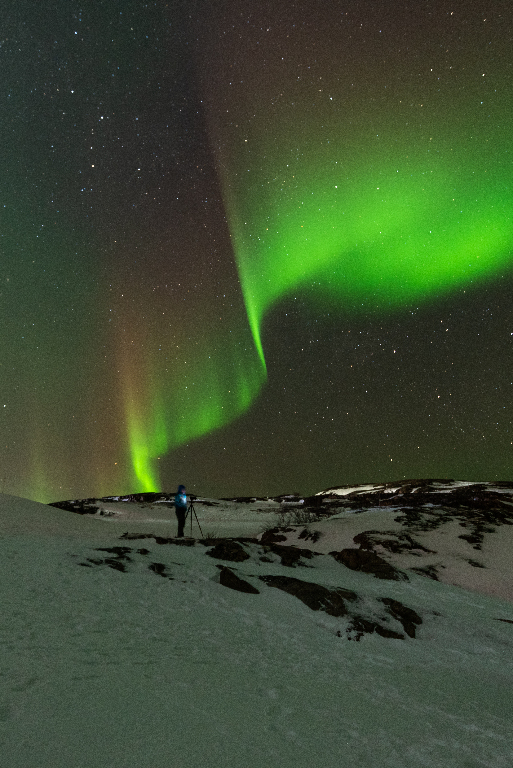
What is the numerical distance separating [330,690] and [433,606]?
5179 mm

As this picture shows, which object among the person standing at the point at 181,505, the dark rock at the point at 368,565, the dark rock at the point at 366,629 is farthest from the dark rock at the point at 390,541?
the dark rock at the point at 366,629

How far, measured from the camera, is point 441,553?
49.8ft

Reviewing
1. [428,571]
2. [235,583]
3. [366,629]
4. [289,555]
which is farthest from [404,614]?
[428,571]

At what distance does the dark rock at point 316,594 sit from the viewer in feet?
23.6

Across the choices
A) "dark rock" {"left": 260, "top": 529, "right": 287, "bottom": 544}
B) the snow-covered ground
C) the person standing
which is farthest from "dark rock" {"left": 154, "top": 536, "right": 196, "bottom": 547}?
"dark rock" {"left": 260, "top": 529, "right": 287, "bottom": 544}

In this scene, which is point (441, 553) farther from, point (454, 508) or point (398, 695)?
point (398, 695)

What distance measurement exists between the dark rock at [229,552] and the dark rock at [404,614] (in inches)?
125

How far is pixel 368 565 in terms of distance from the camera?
10.9m

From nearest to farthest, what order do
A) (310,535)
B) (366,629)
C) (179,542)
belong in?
1. (366,629)
2. (179,542)
3. (310,535)

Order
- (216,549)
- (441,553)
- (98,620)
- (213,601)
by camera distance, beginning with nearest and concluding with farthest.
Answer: (98,620) < (213,601) < (216,549) < (441,553)

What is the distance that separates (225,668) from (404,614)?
4253 mm

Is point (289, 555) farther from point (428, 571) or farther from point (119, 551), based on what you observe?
point (428, 571)

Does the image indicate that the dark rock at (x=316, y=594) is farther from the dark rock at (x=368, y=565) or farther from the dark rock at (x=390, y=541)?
the dark rock at (x=390, y=541)

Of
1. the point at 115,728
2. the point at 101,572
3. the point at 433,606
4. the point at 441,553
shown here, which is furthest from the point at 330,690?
the point at 441,553
